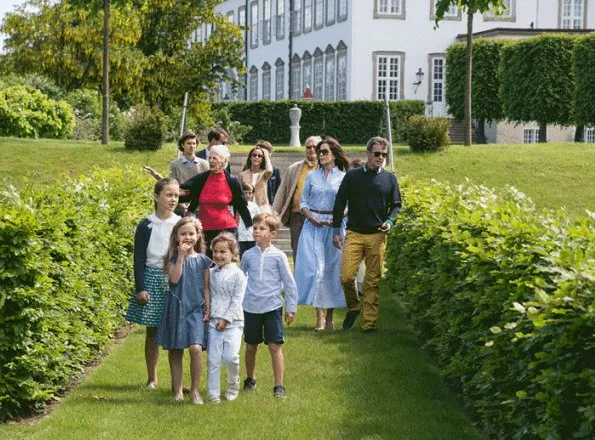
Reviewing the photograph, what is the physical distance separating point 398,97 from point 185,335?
143 ft

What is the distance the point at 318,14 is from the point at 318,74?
273 centimetres

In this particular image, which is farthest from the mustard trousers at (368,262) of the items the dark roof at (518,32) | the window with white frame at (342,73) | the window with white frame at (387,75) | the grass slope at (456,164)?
the window with white frame at (342,73)

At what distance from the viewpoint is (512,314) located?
7.44 meters

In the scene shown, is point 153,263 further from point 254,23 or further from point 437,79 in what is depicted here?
point 254,23

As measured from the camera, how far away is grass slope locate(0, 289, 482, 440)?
8438 millimetres

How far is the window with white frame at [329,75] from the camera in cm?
5503

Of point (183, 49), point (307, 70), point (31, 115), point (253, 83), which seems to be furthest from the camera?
point (253, 83)

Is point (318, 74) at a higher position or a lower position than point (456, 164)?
higher

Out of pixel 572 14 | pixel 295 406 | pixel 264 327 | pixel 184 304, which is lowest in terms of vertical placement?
pixel 295 406

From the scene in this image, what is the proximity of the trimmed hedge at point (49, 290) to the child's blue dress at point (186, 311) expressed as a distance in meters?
0.74

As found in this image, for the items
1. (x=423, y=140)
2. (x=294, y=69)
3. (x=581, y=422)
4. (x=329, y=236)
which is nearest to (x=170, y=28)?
(x=294, y=69)

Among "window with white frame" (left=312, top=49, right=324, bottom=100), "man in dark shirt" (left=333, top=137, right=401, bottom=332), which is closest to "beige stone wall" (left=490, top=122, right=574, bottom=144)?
"window with white frame" (left=312, top=49, right=324, bottom=100)

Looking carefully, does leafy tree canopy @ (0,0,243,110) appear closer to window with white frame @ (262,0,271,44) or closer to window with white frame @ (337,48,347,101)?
window with white frame @ (337,48,347,101)

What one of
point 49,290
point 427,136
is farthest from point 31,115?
point 49,290
